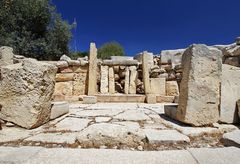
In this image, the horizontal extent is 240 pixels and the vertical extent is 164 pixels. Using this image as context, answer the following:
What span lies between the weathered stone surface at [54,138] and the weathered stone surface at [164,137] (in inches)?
34.7

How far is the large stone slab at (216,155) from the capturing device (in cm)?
168

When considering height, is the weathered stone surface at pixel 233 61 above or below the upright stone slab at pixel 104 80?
above

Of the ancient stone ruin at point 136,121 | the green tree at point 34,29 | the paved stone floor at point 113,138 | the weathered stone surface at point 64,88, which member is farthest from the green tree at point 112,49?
the paved stone floor at point 113,138

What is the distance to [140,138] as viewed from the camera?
2.27 meters

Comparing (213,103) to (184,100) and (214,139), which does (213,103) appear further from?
(214,139)

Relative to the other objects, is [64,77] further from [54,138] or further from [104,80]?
[54,138]

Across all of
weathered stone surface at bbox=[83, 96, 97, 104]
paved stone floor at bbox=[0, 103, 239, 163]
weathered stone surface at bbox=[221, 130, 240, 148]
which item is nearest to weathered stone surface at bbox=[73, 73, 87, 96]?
weathered stone surface at bbox=[83, 96, 97, 104]

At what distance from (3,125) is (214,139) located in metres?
2.80

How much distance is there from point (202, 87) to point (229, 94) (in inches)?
18.1

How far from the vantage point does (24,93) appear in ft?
9.22

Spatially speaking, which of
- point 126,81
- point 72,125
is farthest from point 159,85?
point 72,125

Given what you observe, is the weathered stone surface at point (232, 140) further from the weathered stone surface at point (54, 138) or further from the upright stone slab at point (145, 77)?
the upright stone slab at point (145, 77)

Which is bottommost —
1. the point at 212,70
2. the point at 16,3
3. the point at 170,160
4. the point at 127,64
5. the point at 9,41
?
the point at 170,160

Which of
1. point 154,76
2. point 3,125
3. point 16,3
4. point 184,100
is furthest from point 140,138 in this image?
point 16,3
